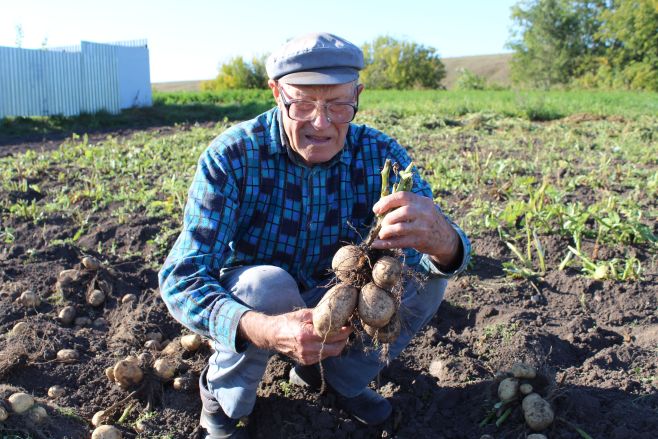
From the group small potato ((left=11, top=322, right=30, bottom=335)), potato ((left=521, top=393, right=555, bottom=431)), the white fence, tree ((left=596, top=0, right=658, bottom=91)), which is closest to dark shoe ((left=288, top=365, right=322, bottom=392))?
potato ((left=521, top=393, right=555, bottom=431))

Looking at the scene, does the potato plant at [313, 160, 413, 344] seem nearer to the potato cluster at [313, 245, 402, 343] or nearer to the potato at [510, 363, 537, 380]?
the potato cluster at [313, 245, 402, 343]

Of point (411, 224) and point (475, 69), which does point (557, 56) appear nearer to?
point (475, 69)

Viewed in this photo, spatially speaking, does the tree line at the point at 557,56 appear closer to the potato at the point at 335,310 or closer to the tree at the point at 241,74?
the tree at the point at 241,74

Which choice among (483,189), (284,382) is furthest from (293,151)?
(483,189)

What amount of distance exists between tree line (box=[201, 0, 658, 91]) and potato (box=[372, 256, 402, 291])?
98.1ft

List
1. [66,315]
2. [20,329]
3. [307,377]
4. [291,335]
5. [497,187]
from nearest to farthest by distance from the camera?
[291,335], [307,377], [20,329], [66,315], [497,187]

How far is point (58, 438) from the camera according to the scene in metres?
2.13

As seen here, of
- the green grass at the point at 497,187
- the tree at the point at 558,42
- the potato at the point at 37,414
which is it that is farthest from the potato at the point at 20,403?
the tree at the point at 558,42

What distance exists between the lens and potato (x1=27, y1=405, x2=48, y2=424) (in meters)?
2.12

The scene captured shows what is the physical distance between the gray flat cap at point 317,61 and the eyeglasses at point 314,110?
0.24 feet

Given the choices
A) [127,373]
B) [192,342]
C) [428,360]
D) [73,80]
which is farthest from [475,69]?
[127,373]

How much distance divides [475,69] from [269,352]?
202 ft

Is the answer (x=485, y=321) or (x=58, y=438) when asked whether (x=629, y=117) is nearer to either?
(x=485, y=321)

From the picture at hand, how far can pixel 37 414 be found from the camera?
6.98 ft
